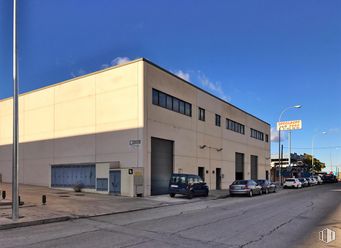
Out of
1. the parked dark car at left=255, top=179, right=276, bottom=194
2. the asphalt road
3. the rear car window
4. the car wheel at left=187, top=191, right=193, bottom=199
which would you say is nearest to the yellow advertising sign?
the parked dark car at left=255, top=179, right=276, bottom=194

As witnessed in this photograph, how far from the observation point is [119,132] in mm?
27000

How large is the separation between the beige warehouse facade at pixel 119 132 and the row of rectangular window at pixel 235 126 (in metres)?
2.83

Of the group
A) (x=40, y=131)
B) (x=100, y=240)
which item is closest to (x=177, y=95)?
(x=40, y=131)

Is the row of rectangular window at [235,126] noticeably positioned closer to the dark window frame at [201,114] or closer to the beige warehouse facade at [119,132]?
the beige warehouse facade at [119,132]

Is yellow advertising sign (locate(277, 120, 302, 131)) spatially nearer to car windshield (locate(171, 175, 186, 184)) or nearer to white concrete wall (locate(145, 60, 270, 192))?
white concrete wall (locate(145, 60, 270, 192))

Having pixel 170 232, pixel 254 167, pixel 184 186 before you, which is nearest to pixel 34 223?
pixel 170 232

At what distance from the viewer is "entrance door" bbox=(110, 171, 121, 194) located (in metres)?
25.2

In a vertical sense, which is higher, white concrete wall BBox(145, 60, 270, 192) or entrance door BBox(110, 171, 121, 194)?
white concrete wall BBox(145, 60, 270, 192)

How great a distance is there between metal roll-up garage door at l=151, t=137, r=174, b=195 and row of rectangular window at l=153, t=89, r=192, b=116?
285cm

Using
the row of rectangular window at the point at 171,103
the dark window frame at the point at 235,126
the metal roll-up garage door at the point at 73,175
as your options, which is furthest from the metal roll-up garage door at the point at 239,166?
the metal roll-up garage door at the point at 73,175

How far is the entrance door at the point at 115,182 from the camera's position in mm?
25194

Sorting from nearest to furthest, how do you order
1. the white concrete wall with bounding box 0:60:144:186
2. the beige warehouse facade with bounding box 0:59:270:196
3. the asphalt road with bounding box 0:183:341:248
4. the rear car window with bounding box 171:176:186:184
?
the asphalt road with bounding box 0:183:341:248, the rear car window with bounding box 171:176:186:184, the beige warehouse facade with bounding box 0:59:270:196, the white concrete wall with bounding box 0:60:144:186

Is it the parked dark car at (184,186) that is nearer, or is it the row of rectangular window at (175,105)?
the parked dark car at (184,186)

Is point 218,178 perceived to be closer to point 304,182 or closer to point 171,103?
point 171,103
